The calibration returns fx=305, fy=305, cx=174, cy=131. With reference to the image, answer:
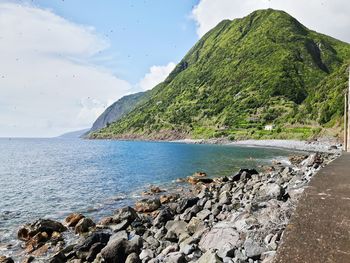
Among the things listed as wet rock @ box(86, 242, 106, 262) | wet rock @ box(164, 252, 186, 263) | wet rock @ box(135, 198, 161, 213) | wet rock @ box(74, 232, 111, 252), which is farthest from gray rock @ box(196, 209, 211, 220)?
wet rock @ box(135, 198, 161, 213)

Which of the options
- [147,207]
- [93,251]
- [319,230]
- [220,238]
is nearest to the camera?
[319,230]

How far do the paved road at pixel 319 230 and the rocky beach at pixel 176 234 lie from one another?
2.19ft

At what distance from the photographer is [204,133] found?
17050 cm

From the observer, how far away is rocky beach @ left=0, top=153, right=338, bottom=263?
408 inches

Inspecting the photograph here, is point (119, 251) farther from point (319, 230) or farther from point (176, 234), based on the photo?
point (319, 230)

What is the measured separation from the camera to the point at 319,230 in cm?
699

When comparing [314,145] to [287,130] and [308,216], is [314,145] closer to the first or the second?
[287,130]

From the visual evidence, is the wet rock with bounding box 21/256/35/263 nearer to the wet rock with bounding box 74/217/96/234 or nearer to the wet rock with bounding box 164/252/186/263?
the wet rock with bounding box 74/217/96/234

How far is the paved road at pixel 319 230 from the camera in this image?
18.9 feet

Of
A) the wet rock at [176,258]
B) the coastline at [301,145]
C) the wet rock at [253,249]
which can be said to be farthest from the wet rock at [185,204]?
the coastline at [301,145]

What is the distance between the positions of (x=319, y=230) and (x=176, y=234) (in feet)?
33.3

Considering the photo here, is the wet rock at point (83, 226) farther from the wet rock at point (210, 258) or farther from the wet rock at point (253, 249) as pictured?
the wet rock at point (253, 249)

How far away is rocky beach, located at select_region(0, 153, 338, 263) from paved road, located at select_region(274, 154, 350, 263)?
0.67 meters

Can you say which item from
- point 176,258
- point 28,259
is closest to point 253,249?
point 176,258
